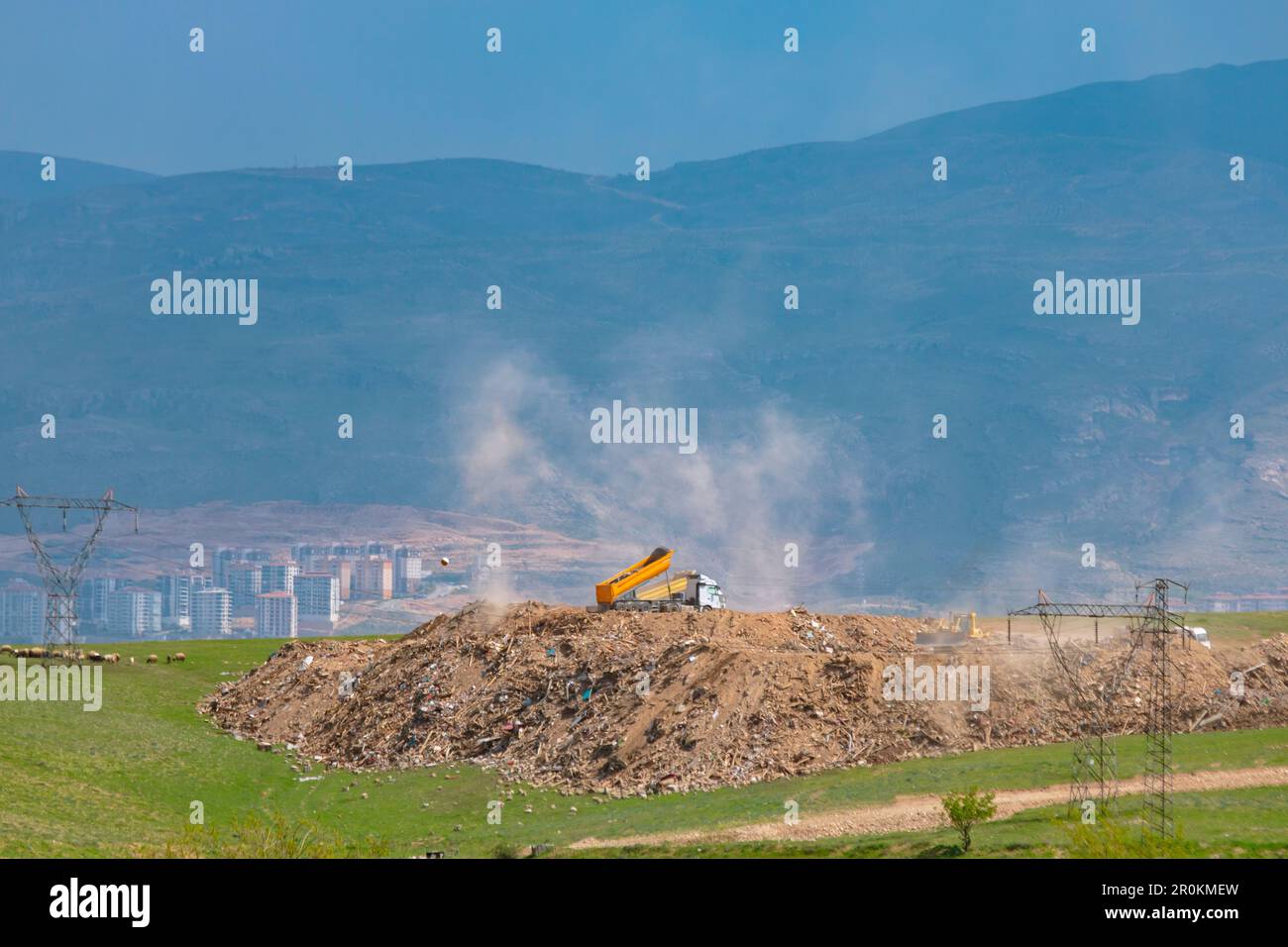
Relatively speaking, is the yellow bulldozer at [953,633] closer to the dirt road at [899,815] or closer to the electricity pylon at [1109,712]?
the electricity pylon at [1109,712]

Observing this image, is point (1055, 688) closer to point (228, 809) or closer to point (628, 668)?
point (628, 668)

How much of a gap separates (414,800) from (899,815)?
52.0 feet

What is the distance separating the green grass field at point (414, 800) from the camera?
36719 mm

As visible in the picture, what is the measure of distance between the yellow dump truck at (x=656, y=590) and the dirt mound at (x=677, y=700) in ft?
10.6

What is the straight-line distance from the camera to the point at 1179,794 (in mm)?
39469

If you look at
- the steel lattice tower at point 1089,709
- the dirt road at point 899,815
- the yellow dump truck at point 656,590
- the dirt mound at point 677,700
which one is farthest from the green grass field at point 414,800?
the yellow dump truck at point 656,590

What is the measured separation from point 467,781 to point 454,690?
7.32m

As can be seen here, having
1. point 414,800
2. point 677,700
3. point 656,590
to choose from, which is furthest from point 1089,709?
point 414,800

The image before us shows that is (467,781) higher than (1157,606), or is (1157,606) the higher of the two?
(1157,606)

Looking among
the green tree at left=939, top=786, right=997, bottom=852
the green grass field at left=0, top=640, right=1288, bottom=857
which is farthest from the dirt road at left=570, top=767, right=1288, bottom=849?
the green tree at left=939, top=786, right=997, bottom=852

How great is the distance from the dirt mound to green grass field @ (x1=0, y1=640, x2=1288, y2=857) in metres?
1.50

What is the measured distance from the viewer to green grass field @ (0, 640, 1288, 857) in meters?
36.7

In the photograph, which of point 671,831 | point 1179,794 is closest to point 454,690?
point 671,831

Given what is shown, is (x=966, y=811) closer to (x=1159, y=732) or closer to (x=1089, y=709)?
(x=1089, y=709)
